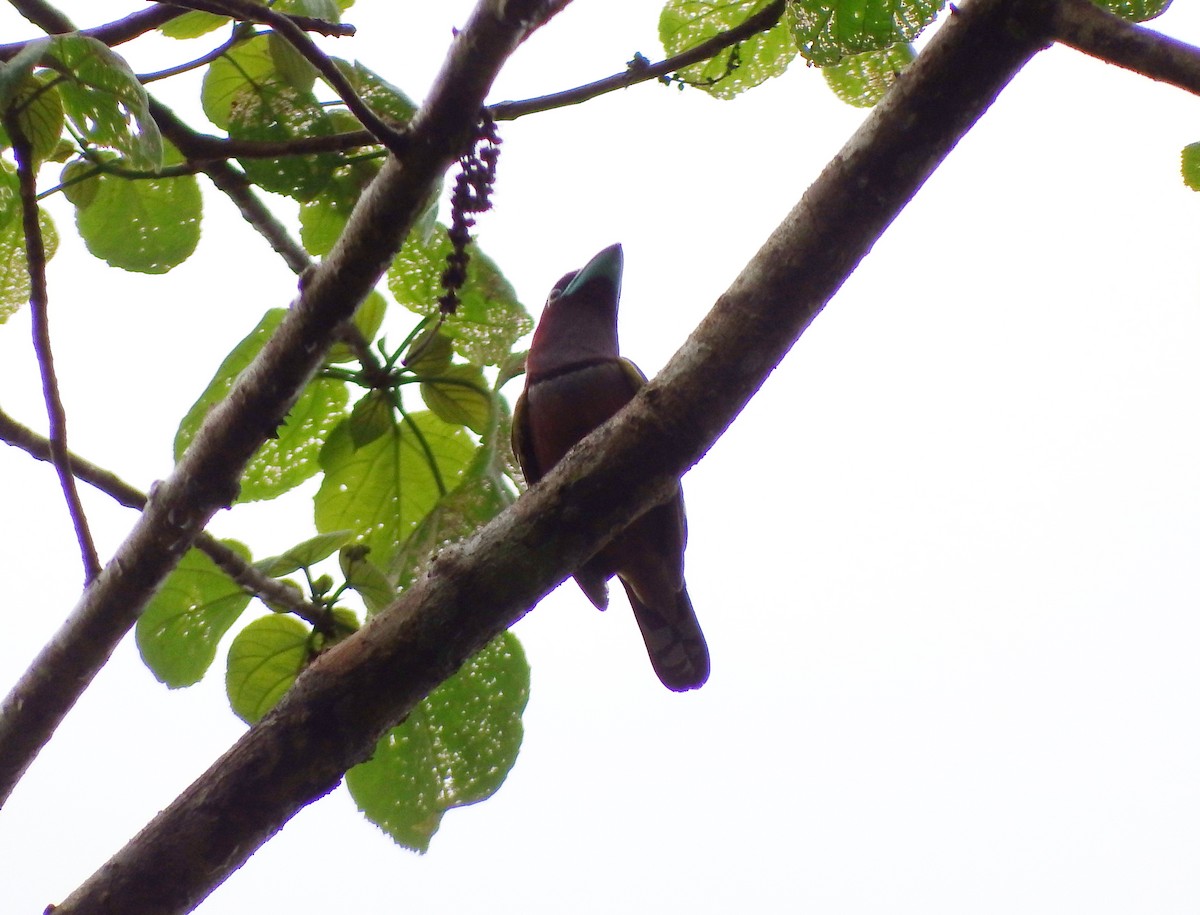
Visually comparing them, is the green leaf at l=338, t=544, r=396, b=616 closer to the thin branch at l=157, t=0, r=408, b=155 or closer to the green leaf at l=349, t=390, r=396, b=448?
the green leaf at l=349, t=390, r=396, b=448

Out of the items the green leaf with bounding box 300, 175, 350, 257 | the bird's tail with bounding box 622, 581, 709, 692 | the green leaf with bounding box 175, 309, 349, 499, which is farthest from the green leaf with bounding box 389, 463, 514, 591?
the bird's tail with bounding box 622, 581, 709, 692

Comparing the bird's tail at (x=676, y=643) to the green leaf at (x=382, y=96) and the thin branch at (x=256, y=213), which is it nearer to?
the thin branch at (x=256, y=213)

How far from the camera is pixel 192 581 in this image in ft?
7.14

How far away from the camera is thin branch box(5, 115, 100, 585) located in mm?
1410

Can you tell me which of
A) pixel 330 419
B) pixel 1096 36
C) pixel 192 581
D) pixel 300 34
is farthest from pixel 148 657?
pixel 1096 36

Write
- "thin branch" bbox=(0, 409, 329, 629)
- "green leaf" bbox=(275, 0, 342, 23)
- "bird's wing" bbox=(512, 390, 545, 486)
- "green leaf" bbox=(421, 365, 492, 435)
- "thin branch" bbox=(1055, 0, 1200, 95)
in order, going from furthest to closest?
"bird's wing" bbox=(512, 390, 545, 486) → "green leaf" bbox=(421, 365, 492, 435) → "thin branch" bbox=(0, 409, 329, 629) → "green leaf" bbox=(275, 0, 342, 23) → "thin branch" bbox=(1055, 0, 1200, 95)

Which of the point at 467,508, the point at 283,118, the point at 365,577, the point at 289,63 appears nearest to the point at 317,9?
the point at 289,63

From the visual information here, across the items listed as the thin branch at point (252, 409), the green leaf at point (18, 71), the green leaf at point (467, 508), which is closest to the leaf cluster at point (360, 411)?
the green leaf at point (467, 508)

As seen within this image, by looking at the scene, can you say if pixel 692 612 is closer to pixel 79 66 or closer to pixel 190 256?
pixel 190 256

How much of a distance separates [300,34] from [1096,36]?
3.07 feet

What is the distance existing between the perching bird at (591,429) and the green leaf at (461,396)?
0.78ft

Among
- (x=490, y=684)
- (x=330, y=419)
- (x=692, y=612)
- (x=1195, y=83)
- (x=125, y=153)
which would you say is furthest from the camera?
(x=692, y=612)

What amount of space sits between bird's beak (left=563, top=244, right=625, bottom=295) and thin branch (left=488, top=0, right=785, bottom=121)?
38.9 inches

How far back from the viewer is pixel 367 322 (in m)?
2.22
